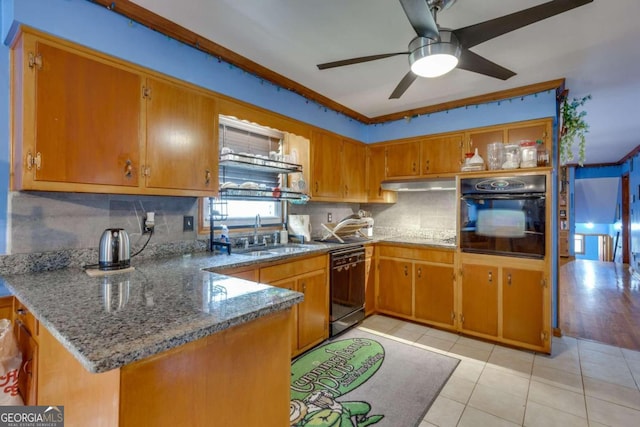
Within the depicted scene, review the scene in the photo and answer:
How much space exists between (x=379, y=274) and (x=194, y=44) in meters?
3.00

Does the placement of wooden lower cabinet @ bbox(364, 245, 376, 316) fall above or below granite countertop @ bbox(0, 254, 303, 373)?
below

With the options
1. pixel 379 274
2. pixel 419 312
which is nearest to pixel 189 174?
pixel 379 274

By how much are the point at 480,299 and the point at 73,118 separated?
11.7 ft

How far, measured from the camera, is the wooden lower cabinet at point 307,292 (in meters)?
2.50

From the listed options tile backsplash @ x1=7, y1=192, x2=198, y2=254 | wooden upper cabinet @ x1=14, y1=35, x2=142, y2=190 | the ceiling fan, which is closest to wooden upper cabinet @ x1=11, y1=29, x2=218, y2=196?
wooden upper cabinet @ x1=14, y1=35, x2=142, y2=190

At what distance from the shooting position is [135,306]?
114 cm

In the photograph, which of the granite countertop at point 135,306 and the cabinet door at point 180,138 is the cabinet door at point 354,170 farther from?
the granite countertop at point 135,306

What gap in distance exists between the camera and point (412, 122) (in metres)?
3.85

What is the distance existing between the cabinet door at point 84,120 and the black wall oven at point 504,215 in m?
2.96

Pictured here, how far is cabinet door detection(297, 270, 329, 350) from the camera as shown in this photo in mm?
2679

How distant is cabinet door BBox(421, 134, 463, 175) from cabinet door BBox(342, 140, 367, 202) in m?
0.80

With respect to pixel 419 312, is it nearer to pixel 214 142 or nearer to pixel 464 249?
pixel 464 249

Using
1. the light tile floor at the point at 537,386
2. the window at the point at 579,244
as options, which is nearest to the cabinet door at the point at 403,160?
the light tile floor at the point at 537,386

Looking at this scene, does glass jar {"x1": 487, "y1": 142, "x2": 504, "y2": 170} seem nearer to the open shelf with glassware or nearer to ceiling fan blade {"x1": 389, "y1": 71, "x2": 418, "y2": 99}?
ceiling fan blade {"x1": 389, "y1": 71, "x2": 418, "y2": 99}
